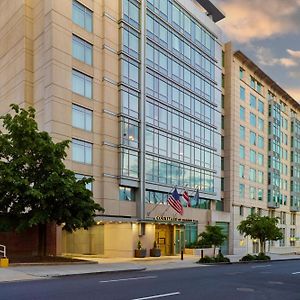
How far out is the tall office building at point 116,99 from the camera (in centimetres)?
3697

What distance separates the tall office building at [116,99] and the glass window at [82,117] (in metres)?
0.08

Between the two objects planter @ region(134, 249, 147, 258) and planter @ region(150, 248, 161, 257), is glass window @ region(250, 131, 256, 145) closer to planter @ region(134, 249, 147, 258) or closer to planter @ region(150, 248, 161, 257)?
planter @ region(150, 248, 161, 257)

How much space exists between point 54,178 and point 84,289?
10.9 meters

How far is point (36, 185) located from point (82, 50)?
16.3 metres

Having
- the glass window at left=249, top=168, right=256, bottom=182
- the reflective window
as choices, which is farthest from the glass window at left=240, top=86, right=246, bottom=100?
the glass window at left=249, top=168, right=256, bottom=182

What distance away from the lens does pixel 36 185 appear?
85.5ft

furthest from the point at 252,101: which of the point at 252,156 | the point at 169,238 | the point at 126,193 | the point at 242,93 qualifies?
the point at 126,193

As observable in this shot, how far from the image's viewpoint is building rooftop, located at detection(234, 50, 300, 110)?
206 ft

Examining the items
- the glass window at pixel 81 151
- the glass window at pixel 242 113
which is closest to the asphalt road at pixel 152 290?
the glass window at pixel 81 151

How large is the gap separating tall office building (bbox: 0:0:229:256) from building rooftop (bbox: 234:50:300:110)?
14.7 m

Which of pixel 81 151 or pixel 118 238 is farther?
pixel 118 238

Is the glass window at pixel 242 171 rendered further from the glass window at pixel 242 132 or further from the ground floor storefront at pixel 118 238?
the ground floor storefront at pixel 118 238

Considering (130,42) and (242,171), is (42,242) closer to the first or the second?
(130,42)

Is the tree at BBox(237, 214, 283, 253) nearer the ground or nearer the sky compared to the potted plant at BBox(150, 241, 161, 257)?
nearer the sky
